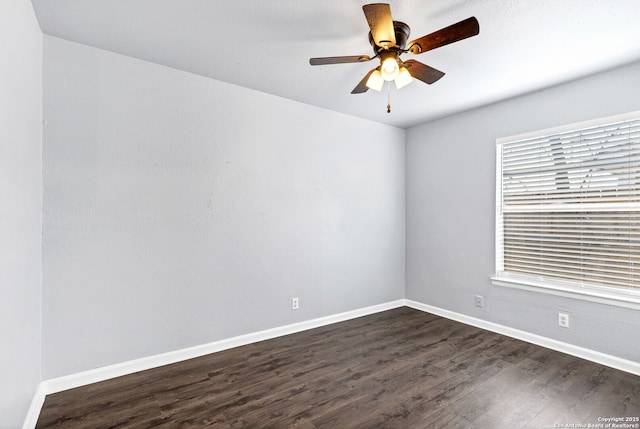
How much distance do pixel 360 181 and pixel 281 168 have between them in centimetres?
115

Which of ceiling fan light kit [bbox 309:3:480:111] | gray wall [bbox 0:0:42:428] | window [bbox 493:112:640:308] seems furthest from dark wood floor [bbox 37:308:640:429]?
ceiling fan light kit [bbox 309:3:480:111]

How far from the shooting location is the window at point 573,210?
262cm

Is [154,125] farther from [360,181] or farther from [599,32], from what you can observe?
[599,32]

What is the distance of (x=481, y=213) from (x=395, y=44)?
2429 mm

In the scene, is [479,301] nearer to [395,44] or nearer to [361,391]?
[361,391]

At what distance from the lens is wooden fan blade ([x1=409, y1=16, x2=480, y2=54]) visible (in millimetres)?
1628

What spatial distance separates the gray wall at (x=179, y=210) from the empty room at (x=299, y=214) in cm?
2

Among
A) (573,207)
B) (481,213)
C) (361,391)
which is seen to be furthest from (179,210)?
(573,207)

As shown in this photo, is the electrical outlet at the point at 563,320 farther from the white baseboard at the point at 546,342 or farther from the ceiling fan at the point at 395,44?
the ceiling fan at the point at 395,44

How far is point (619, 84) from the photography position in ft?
8.62

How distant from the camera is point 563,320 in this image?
294 cm

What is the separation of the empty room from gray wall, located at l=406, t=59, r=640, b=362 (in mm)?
24

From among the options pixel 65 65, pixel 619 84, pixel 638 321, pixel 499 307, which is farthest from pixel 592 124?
pixel 65 65

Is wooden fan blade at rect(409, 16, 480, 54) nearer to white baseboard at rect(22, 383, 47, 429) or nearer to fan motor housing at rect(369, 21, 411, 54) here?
fan motor housing at rect(369, 21, 411, 54)
